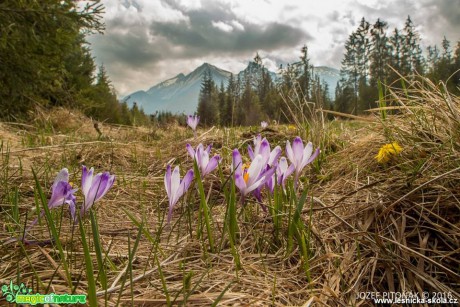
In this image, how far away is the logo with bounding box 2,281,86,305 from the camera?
634 mm

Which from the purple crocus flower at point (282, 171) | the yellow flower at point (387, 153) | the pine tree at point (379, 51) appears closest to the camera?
the purple crocus flower at point (282, 171)

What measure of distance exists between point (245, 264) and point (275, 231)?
18cm

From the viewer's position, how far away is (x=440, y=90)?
5.14 ft

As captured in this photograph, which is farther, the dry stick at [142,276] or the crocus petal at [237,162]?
the crocus petal at [237,162]

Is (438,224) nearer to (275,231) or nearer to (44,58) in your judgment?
(275,231)

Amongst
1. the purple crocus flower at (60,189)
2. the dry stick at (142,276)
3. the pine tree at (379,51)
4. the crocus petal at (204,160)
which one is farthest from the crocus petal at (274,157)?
the pine tree at (379,51)

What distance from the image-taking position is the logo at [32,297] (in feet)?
2.08

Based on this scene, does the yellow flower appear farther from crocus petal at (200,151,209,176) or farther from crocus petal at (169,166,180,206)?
crocus petal at (169,166,180,206)

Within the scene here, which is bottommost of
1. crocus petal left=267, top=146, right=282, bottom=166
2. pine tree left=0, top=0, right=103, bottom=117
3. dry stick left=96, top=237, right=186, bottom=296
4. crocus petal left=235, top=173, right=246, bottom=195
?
dry stick left=96, top=237, right=186, bottom=296

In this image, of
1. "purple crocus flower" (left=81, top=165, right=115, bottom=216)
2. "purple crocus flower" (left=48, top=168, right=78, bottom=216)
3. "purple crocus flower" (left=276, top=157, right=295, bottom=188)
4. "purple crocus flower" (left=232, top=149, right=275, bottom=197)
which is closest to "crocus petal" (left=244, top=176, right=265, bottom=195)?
"purple crocus flower" (left=232, top=149, right=275, bottom=197)

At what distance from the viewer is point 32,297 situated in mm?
640

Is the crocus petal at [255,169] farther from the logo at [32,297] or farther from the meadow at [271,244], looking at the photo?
the logo at [32,297]

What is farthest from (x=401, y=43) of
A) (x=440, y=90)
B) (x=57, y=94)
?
(x=440, y=90)

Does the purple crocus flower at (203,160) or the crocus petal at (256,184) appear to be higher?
the purple crocus flower at (203,160)
